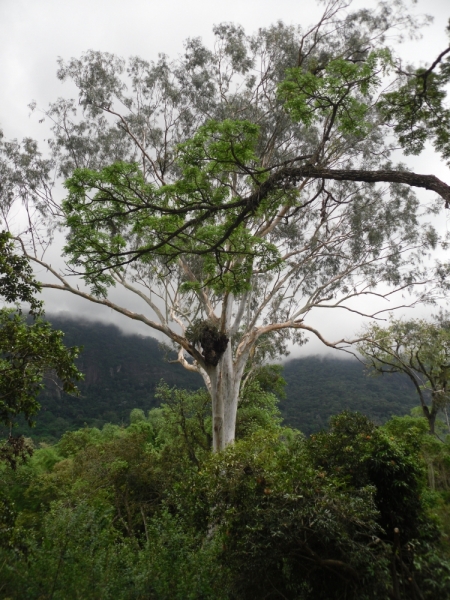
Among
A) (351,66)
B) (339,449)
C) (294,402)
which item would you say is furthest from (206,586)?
(294,402)

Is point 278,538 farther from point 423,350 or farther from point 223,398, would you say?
point 423,350

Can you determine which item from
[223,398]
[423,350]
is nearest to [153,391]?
[423,350]

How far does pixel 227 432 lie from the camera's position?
9.41 metres

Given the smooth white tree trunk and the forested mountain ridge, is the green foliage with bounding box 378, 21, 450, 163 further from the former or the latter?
the forested mountain ridge

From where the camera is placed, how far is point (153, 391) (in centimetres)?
5175

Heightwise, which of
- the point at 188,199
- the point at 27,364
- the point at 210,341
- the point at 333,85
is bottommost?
the point at 27,364

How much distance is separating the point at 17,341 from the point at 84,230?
1.64 m

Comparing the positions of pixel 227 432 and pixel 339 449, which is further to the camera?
pixel 227 432

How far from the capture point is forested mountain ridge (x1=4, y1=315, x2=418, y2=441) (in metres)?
32.5

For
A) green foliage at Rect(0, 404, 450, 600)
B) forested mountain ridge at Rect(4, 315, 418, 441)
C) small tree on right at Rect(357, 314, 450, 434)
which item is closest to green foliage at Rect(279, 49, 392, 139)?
green foliage at Rect(0, 404, 450, 600)

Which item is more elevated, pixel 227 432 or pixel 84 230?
pixel 84 230

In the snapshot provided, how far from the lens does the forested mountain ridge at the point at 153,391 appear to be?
3253 centimetres

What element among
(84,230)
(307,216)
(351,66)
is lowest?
(84,230)

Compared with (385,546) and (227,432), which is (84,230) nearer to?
(385,546)
